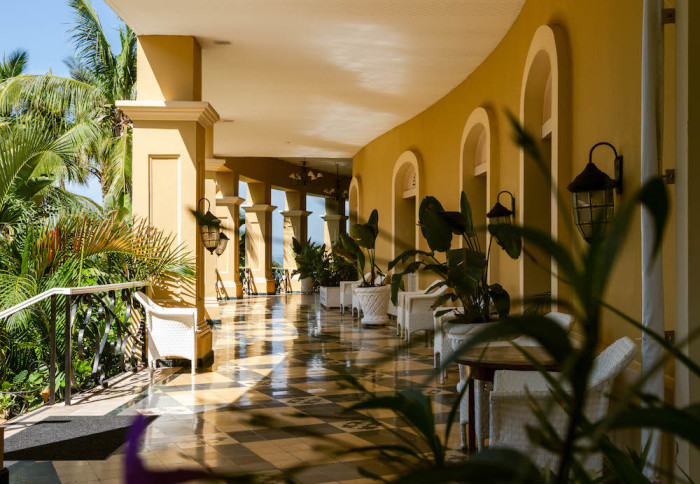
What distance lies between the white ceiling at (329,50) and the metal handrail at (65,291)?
2555 mm

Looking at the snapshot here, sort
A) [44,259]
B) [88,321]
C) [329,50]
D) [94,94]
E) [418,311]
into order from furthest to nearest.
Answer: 1. [94,94]
2. [418,311]
3. [329,50]
4. [44,259]
5. [88,321]

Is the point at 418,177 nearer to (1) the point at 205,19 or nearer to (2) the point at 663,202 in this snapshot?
(1) the point at 205,19

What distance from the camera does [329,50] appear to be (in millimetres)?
8289

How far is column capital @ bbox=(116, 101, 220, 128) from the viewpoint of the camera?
718 centimetres

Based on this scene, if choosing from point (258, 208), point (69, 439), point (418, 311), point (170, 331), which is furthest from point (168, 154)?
point (258, 208)

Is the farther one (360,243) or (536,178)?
(360,243)

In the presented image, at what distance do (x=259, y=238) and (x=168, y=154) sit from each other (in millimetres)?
12518

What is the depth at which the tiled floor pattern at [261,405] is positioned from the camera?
370 centimetres

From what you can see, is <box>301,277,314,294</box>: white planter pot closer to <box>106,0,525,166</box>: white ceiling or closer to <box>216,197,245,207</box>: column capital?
<box>216,197,245,207</box>: column capital

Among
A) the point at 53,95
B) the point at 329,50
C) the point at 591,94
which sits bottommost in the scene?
the point at 591,94

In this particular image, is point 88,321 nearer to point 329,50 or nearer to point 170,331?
point 170,331

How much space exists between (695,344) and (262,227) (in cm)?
1734

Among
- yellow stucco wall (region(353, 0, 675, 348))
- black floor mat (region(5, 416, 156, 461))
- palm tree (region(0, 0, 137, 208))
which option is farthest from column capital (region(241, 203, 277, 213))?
black floor mat (region(5, 416, 156, 461))

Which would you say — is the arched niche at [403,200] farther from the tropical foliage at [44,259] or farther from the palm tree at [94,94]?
the tropical foliage at [44,259]
